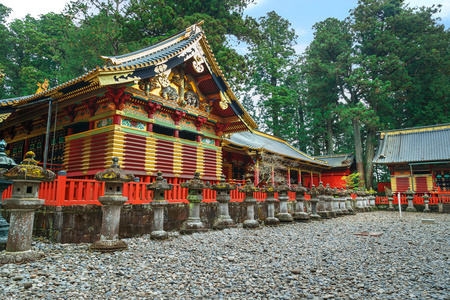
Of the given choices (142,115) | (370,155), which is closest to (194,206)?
(142,115)

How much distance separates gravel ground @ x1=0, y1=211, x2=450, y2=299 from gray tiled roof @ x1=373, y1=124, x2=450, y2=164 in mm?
22218

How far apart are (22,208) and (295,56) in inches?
1560

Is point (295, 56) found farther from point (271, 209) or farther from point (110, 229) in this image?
point (110, 229)

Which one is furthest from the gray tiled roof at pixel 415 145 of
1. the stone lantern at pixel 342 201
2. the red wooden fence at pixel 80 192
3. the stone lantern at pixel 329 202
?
the red wooden fence at pixel 80 192

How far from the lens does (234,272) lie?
4.50 m

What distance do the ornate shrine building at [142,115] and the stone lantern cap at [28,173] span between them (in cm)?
486

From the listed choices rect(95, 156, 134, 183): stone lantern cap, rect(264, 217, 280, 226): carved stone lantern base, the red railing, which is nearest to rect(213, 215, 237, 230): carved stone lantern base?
rect(264, 217, 280, 226): carved stone lantern base

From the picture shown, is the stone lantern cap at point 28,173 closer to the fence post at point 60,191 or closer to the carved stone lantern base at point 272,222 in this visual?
the fence post at point 60,191

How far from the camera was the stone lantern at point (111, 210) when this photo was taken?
5.71 metres

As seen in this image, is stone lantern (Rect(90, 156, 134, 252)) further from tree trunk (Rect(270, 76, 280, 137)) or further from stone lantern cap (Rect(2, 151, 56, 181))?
tree trunk (Rect(270, 76, 280, 137))

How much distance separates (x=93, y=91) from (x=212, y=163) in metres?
6.70

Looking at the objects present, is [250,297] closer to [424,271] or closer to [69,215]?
[424,271]

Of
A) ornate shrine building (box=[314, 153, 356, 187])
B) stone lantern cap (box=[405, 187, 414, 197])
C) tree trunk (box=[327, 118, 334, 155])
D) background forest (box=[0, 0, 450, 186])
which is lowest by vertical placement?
stone lantern cap (box=[405, 187, 414, 197])

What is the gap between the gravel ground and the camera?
3.63m
